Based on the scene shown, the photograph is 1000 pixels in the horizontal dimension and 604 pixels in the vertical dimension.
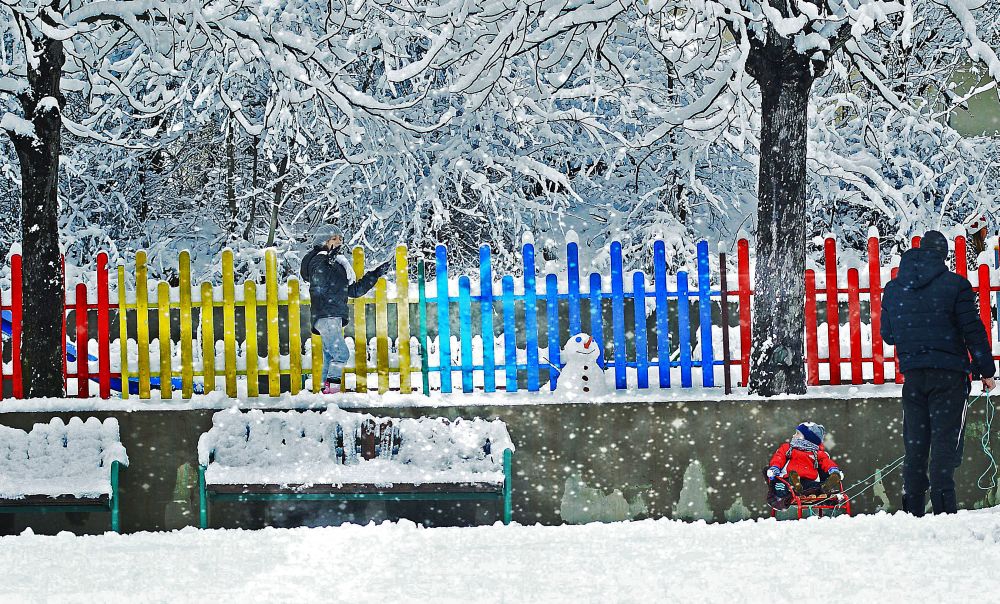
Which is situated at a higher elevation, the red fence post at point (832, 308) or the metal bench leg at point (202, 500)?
the red fence post at point (832, 308)

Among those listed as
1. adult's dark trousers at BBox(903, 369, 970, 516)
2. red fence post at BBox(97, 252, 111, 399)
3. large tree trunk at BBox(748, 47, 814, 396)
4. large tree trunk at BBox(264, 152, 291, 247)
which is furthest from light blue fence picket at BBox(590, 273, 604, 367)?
large tree trunk at BBox(264, 152, 291, 247)

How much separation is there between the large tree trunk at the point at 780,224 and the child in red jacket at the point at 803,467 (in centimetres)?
45

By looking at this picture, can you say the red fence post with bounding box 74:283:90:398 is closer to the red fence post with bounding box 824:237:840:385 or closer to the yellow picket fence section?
the yellow picket fence section

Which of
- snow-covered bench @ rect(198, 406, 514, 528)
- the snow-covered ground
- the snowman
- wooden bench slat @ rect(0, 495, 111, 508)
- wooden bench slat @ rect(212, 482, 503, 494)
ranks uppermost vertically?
the snowman

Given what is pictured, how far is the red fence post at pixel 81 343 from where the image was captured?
9227 millimetres

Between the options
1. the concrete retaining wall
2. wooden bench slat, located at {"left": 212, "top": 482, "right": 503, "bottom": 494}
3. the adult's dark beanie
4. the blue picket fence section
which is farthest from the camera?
the blue picket fence section

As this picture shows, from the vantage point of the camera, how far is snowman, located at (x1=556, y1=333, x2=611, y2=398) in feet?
28.7

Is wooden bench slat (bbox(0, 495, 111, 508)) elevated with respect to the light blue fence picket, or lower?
lower

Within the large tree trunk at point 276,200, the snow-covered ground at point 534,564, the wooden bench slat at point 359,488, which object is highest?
the large tree trunk at point 276,200

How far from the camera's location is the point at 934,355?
23.4 ft

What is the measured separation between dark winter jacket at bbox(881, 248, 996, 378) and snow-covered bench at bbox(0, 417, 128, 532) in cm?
554

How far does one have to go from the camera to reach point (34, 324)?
9359mm

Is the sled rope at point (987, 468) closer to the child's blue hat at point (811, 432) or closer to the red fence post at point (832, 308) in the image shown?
the child's blue hat at point (811, 432)

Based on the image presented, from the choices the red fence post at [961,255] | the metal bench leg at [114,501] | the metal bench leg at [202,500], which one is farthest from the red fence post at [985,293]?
the metal bench leg at [114,501]
